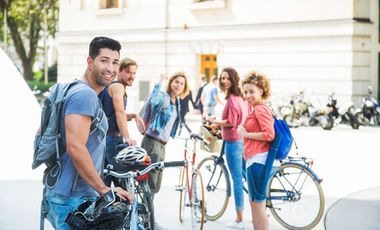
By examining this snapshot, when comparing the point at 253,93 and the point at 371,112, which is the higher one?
the point at 253,93

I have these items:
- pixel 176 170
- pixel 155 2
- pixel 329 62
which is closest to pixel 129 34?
pixel 155 2

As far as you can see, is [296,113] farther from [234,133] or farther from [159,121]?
[159,121]

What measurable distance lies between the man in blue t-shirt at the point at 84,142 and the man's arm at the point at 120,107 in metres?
2.70

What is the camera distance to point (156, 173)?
7.83 metres

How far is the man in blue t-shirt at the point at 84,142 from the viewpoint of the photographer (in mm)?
3967

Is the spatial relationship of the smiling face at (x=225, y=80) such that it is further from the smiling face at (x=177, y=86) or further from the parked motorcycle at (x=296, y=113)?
the parked motorcycle at (x=296, y=113)

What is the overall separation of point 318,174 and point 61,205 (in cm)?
904

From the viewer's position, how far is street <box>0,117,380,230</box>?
8.24m

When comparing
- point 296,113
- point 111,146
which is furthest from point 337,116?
point 111,146

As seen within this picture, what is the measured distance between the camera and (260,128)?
6680 mm

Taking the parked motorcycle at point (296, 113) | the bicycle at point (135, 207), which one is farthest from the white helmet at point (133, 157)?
the parked motorcycle at point (296, 113)

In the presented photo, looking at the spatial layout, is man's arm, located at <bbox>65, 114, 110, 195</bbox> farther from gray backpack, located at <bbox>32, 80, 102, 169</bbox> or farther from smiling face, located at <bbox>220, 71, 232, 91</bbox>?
smiling face, located at <bbox>220, 71, 232, 91</bbox>

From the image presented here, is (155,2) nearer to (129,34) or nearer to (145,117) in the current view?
(129,34)

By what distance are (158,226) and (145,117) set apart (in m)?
1.12
